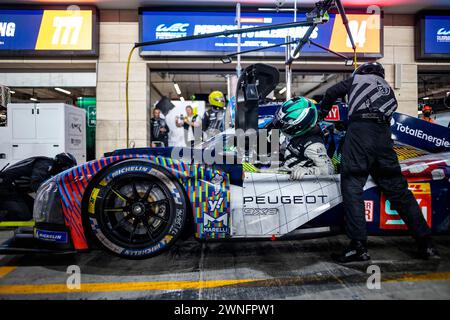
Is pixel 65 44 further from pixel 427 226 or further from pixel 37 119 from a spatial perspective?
pixel 427 226

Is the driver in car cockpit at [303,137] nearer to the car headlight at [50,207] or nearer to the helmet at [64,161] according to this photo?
the car headlight at [50,207]

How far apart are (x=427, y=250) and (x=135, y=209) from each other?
2.32 meters

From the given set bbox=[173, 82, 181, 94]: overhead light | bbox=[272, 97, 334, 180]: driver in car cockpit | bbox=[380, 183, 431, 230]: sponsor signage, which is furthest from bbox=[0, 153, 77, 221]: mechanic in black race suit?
bbox=[173, 82, 181, 94]: overhead light

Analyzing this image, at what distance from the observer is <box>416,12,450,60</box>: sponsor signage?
847cm

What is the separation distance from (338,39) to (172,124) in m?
4.81

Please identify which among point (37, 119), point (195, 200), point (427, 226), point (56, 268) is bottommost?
point (56, 268)

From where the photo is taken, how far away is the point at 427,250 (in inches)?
102

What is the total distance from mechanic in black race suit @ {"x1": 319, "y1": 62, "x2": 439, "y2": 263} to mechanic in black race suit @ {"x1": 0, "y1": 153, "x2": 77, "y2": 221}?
2.87m

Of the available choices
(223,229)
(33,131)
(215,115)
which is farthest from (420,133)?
(33,131)

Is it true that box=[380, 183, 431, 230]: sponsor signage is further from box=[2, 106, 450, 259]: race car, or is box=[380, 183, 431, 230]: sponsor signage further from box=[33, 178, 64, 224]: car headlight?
box=[33, 178, 64, 224]: car headlight

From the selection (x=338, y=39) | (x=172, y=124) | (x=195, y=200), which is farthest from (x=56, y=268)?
(x=338, y=39)
